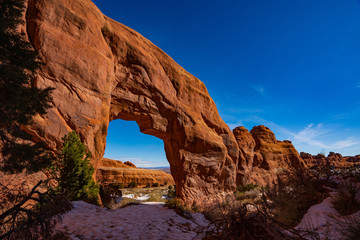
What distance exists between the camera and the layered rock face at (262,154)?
26.7 metres

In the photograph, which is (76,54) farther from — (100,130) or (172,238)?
(172,238)

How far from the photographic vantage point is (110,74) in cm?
1180

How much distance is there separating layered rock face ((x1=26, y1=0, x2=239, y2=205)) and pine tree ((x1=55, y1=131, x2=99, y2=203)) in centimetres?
104

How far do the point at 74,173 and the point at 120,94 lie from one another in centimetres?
672

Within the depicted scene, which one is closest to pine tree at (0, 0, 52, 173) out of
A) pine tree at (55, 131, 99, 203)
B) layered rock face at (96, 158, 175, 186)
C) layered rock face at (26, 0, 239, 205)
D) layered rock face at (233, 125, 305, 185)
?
pine tree at (55, 131, 99, 203)

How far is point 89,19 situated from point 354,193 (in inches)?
600

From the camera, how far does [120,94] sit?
506 inches

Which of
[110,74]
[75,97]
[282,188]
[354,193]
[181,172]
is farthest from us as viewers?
[181,172]

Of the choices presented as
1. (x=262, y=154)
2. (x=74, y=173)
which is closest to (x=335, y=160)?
(x=262, y=154)

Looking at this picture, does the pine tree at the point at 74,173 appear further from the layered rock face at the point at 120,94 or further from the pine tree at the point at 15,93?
the pine tree at the point at 15,93

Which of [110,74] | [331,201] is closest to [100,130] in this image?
[110,74]

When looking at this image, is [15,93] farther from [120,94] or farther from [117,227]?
[120,94]

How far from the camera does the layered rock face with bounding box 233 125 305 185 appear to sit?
1051 inches

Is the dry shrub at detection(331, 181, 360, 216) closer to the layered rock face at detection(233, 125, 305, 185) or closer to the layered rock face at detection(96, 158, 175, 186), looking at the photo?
the layered rock face at detection(233, 125, 305, 185)
